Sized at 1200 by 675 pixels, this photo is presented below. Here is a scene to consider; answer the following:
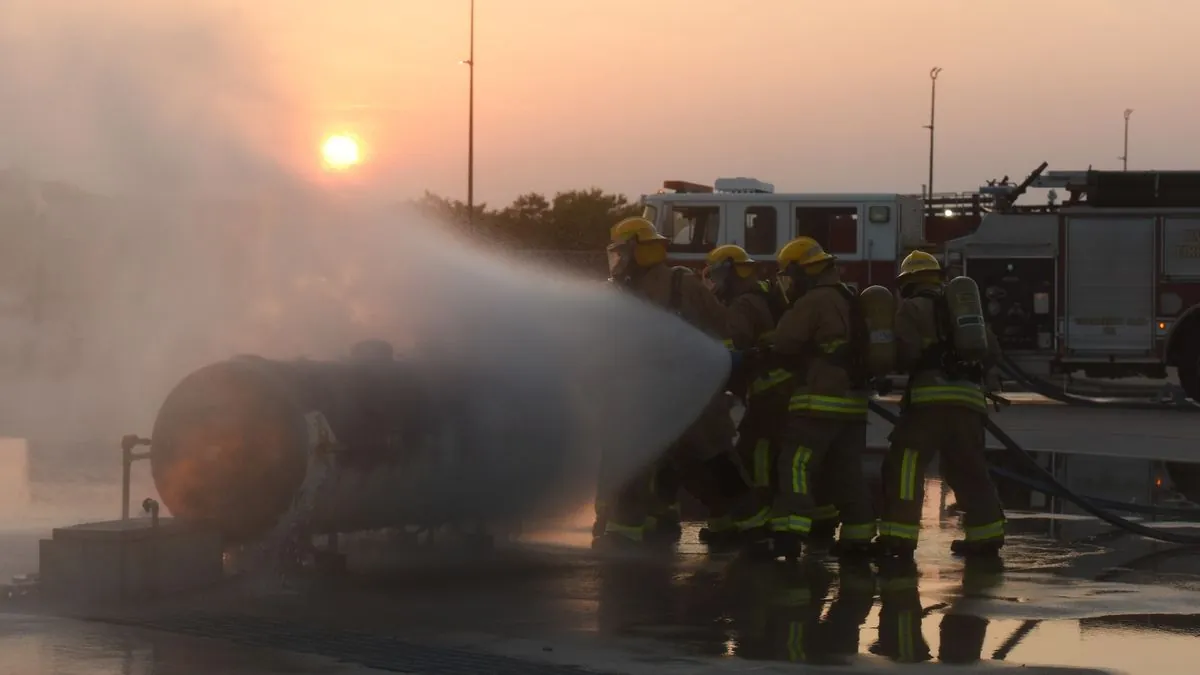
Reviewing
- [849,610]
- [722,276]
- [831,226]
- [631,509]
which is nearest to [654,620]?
[849,610]

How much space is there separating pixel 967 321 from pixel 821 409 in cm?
90

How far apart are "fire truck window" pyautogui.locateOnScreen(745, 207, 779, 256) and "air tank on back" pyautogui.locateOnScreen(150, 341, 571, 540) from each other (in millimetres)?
13298

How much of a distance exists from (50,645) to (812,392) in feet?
14.2

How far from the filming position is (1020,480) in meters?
10.9

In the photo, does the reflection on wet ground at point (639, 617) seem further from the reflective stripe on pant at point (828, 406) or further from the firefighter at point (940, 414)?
the reflective stripe on pant at point (828, 406)

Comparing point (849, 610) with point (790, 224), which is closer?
point (849, 610)

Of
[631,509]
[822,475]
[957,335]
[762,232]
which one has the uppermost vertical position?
[762,232]

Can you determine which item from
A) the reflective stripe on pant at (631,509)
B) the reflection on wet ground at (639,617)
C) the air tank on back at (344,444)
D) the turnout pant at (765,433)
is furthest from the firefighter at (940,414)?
the air tank on back at (344,444)

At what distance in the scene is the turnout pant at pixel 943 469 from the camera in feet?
32.0

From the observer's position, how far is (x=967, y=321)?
383 inches

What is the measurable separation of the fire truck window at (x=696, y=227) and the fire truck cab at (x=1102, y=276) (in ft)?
9.78

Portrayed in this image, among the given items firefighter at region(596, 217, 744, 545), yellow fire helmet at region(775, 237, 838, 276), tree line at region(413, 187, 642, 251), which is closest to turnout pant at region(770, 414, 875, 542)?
firefighter at region(596, 217, 744, 545)

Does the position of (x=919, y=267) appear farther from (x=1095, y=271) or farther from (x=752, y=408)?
(x=1095, y=271)

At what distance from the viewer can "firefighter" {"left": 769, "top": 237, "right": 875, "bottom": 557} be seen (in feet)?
32.0
